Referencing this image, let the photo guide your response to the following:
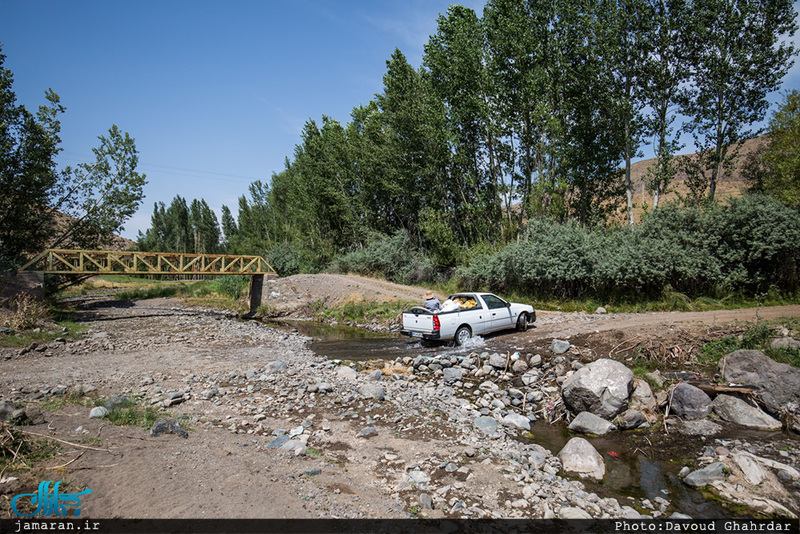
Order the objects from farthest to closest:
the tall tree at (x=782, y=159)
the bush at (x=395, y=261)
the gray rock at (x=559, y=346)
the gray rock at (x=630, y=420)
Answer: the bush at (x=395, y=261) < the tall tree at (x=782, y=159) < the gray rock at (x=559, y=346) < the gray rock at (x=630, y=420)

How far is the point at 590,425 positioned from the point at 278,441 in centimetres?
584

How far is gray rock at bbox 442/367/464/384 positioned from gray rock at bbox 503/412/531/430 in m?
2.61

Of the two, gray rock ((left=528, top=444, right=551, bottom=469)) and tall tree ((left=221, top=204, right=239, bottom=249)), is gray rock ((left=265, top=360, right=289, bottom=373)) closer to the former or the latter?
gray rock ((left=528, top=444, right=551, bottom=469))

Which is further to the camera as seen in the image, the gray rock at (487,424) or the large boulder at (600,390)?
the large boulder at (600,390)

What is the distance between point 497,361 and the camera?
11.8 m

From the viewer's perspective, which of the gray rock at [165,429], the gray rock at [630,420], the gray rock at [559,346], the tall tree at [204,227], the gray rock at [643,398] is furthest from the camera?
the tall tree at [204,227]

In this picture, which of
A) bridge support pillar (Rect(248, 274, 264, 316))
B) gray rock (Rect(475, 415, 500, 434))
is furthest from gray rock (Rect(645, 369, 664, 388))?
bridge support pillar (Rect(248, 274, 264, 316))

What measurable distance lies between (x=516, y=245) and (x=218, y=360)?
16.0 meters

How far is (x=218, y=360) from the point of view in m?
13.4

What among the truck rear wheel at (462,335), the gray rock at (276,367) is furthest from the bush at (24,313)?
the truck rear wheel at (462,335)

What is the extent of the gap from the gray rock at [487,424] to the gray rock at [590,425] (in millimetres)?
1548

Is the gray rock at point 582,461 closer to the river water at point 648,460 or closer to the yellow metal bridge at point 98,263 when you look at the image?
the river water at point 648,460

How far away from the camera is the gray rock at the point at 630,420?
796cm

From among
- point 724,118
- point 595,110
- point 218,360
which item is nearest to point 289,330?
point 218,360
